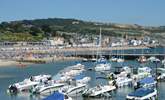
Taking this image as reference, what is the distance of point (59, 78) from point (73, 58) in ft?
194

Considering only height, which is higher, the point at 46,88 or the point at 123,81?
the point at 46,88

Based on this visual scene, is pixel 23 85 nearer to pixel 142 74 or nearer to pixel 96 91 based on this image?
pixel 96 91

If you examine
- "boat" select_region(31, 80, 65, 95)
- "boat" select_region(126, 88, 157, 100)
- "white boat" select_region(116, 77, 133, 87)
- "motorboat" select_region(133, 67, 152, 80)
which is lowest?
"motorboat" select_region(133, 67, 152, 80)

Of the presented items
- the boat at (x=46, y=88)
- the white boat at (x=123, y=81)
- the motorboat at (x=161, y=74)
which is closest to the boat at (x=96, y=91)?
the boat at (x=46, y=88)

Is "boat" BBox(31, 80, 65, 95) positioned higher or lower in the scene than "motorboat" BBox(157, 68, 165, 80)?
Result: higher

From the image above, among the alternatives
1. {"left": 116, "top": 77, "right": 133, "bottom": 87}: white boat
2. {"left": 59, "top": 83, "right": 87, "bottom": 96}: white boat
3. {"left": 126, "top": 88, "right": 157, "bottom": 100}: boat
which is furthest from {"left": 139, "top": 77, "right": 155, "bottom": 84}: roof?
{"left": 126, "top": 88, "right": 157, "bottom": 100}: boat

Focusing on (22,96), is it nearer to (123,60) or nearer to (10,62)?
(10,62)

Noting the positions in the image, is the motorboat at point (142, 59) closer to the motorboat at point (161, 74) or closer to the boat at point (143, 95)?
the motorboat at point (161, 74)

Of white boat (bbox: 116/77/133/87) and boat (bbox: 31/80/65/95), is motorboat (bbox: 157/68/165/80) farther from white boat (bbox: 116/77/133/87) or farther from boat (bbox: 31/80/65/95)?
boat (bbox: 31/80/65/95)

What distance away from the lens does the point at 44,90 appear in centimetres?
5056

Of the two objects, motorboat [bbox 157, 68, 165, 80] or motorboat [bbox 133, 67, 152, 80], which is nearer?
motorboat [bbox 157, 68, 165, 80]

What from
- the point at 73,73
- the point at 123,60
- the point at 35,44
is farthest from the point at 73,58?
the point at 73,73

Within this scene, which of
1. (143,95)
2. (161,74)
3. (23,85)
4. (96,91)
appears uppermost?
(143,95)

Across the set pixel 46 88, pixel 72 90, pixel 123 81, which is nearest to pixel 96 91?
pixel 72 90
